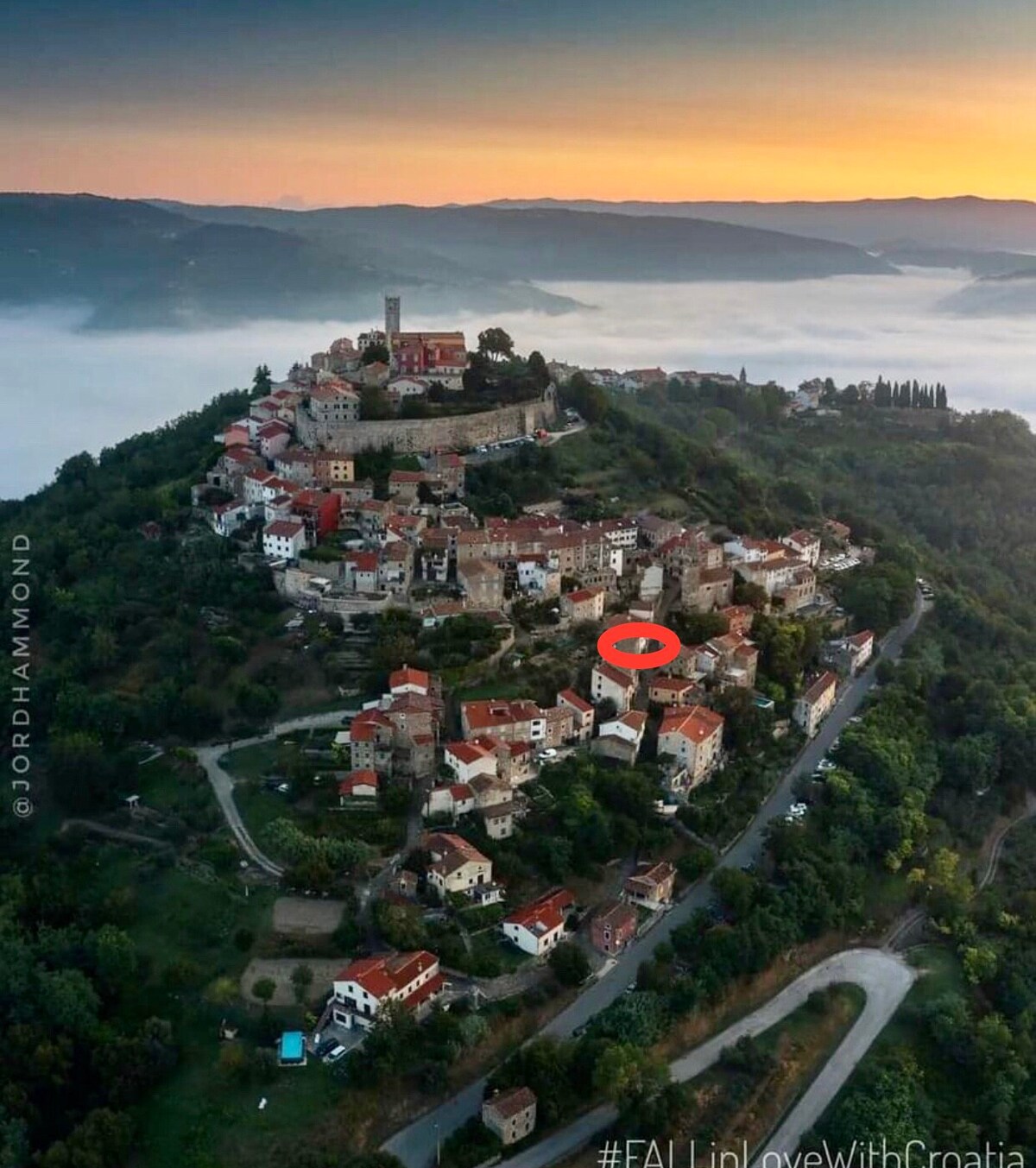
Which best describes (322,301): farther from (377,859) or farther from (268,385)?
(377,859)

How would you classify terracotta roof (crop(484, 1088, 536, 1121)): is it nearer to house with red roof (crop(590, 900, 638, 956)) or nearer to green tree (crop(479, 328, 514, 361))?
house with red roof (crop(590, 900, 638, 956))

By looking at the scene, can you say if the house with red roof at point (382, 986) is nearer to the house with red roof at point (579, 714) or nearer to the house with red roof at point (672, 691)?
the house with red roof at point (579, 714)

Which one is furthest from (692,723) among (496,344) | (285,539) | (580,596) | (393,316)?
(393,316)

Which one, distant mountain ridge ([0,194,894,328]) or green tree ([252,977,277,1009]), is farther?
distant mountain ridge ([0,194,894,328])

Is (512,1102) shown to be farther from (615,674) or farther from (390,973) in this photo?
(615,674)

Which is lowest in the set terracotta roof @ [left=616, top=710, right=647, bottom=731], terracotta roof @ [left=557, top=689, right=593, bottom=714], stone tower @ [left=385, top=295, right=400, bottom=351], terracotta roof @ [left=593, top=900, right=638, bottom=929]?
terracotta roof @ [left=593, top=900, right=638, bottom=929]

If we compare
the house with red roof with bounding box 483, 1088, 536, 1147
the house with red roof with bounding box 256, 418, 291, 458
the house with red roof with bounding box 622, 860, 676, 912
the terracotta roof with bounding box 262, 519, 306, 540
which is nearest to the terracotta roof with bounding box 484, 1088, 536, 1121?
the house with red roof with bounding box 483, 1088, 536, 1147
